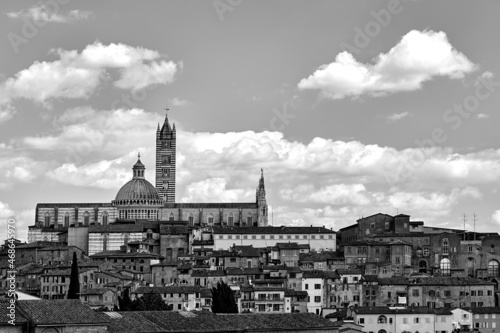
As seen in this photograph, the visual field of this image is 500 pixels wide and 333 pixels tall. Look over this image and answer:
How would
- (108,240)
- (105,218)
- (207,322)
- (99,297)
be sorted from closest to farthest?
(207,322)
(99,297)
(108,240)
(105,218)

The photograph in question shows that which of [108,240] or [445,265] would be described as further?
[108,240]

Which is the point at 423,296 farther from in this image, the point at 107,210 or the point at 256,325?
the point at 107,210

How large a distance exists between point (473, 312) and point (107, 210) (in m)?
52.4

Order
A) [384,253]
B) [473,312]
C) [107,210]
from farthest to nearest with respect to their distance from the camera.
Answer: [107,210], [384,253], [473,312]

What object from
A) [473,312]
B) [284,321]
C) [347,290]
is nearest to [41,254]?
[347,290]

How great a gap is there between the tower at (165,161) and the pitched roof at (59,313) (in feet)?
282

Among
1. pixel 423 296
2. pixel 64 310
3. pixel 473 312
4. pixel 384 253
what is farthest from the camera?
pixel 384 253

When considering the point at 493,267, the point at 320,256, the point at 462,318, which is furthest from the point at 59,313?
the point at 493,267

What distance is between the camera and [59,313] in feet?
120

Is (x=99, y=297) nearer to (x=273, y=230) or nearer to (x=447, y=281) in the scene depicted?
(x=447, y=281)

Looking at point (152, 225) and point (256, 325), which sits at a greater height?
point (152, 225)

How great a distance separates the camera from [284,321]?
43469mm

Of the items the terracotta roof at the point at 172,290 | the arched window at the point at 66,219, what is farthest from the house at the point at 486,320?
the arched window at the point at 66,219

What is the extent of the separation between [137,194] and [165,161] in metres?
16.8
